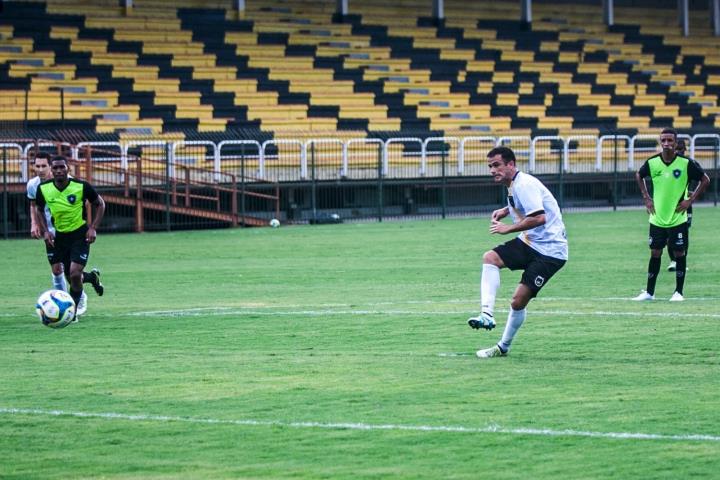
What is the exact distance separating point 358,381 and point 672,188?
783 cm

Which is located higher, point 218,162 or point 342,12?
point 342,12

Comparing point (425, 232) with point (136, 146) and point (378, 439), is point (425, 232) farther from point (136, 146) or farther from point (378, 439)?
point (378, 439)

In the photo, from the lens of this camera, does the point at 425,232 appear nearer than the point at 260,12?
Yes

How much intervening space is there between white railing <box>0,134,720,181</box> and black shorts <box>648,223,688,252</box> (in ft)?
55.5

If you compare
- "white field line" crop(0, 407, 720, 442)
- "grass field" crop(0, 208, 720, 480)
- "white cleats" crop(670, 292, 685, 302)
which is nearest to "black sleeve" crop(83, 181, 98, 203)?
"grass field" crop(0, 208, 720, 480)

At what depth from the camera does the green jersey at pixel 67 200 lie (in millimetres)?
15570

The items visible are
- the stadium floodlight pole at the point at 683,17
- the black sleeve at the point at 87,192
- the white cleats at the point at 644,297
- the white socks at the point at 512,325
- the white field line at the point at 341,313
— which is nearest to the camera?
the white socks at the point at 512,325

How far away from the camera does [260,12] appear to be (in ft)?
153

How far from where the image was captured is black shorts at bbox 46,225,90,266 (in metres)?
15.6

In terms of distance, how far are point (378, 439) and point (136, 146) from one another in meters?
25.8

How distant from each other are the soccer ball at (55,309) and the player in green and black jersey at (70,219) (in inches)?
70.8

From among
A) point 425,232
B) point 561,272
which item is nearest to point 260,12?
point 425,232

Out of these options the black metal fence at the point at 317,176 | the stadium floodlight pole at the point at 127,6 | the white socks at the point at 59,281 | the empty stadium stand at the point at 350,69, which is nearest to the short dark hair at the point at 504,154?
the white socks at the point at 59,281

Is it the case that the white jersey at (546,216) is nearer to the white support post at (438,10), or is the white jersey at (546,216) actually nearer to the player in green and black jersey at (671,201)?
the player in green and black jersey at (671,201)
